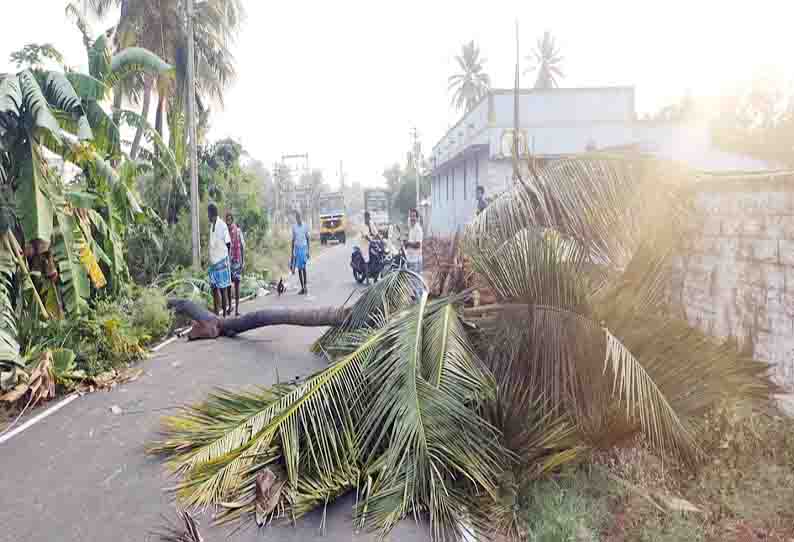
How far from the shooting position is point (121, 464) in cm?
481

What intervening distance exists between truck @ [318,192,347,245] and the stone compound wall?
1501 inches

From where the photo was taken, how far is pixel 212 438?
14.7 ft

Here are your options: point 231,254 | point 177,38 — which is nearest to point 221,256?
point 231,254

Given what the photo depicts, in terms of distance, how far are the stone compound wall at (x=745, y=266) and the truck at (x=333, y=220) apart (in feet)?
125

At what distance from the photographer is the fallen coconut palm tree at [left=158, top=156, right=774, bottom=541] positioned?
3.86m

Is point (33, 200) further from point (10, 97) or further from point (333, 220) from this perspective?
point (333, 220)

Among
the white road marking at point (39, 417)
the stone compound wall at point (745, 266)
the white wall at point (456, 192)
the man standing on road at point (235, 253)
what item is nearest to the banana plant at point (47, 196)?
the white road marking at point (39, 417)

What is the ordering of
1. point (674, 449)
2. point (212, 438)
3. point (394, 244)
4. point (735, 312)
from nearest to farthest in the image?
point (674, 449), point (212, 438), point (735, 312), point (394, 244)

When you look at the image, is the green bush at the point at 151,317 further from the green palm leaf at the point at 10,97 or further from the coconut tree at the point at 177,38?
the coconut tree at the point at 177,38

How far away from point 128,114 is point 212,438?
7.21m

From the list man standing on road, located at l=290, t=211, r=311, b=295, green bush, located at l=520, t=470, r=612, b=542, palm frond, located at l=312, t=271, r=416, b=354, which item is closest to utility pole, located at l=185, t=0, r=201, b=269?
man standing on road, located at l=290, t=211, r=311, b=295

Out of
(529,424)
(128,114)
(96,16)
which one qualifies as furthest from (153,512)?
(96,16)

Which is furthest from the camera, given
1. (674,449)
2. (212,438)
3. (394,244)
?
(394,244)

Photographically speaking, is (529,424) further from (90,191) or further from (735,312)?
(90,191)
